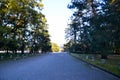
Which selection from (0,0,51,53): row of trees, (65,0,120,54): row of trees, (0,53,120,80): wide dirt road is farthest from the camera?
(0,0,51,53): row of trees

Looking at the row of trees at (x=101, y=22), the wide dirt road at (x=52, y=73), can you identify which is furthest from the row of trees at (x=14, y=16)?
the wide dirt road at (x=52, y=73)

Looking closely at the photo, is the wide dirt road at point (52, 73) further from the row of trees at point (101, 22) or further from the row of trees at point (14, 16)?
the row of trees at point (14, 16)

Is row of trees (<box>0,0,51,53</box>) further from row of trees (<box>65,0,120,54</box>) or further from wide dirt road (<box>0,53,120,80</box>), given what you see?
wide dirt road (<box>0,53,120,80</box>)

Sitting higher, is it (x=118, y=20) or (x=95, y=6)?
(x=95, y=6)

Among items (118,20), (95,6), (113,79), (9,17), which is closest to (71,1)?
(95,6)

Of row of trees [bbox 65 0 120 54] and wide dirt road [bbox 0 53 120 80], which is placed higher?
row of trees [bbox 65 0 120 54]

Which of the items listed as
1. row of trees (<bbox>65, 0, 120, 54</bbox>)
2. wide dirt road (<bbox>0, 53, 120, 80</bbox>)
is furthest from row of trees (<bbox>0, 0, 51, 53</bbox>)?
wide dirt road (<bbox>0, 53, 120, 80</bbox>)

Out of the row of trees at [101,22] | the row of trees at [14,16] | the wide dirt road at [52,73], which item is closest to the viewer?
the wide dirt road at [52,73]

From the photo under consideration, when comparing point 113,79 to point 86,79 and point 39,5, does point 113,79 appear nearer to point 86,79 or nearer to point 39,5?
point 86,79

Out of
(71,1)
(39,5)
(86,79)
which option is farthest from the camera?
(39,5)

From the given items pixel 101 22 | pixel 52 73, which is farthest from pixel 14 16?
pixel 52 73

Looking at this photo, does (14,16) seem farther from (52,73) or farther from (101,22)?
(52,73)

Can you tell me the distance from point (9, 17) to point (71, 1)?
12.4 meters

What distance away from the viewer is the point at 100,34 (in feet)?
117
